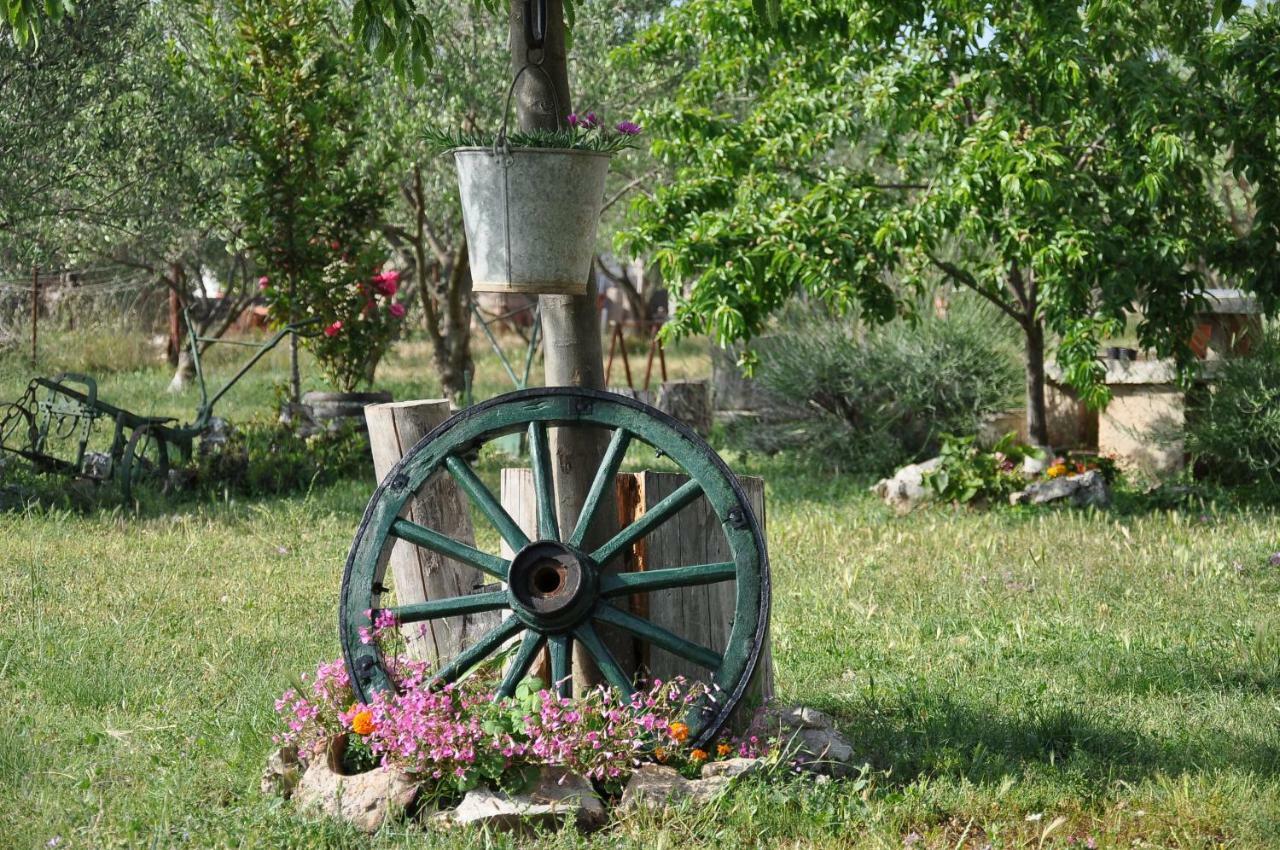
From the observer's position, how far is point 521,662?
12.0 feet

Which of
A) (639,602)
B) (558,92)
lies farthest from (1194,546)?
(558,92)

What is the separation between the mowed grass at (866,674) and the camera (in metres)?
3.49

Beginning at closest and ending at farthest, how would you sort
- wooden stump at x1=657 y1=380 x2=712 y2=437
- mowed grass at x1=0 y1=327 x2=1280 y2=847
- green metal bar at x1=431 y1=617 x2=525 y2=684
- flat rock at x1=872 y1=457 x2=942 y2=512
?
mowed grass at x1=0 y1=327 x2=1280 y2=847
green metal bar at x1=431 y1=617 x2=525 y2=684
flat rock at x1=872 y1=457 x2=942 y2=512
wooden stump at x1=657 y1=380 x2=712 y2=437

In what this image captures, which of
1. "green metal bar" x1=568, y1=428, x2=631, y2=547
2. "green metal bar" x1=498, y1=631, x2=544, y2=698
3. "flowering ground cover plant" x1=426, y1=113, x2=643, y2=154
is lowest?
"green metal bar" x1=498, y1=631, x2=544, y2=698

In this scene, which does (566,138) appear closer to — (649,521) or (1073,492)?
(649,521)

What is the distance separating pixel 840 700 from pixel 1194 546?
Result: 11.0 ft

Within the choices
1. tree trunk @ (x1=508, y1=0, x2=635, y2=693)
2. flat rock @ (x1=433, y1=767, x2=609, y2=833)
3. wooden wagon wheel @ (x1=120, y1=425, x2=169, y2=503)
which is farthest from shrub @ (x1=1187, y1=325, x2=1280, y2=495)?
wooden wagon wheel @ (x1=120, y1=425, x2=169, y2=503)

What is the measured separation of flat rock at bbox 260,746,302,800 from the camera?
359 centimetres

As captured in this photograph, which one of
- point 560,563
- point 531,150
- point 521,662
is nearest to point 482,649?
point 521,662

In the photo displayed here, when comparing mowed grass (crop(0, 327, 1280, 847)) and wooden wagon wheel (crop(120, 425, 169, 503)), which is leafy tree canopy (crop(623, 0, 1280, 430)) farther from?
wooden wagon wheel (crop(120, 425, 169, 503))

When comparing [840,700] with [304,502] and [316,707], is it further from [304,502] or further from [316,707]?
[304,502]

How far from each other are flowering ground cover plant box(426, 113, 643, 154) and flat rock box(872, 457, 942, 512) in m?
5.11

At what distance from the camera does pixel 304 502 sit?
27.7 feet

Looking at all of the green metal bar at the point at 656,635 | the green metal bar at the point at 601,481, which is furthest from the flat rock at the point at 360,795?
the green metal bar at the point at 601,481
